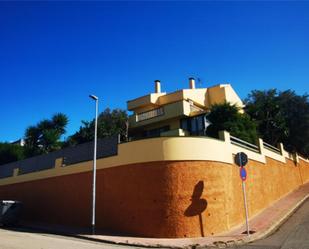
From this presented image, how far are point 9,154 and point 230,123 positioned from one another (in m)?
31.6

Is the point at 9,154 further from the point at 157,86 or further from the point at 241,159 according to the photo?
the point at 241,159

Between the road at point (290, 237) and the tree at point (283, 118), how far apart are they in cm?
1401

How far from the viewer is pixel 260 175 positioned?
2059 centimetres

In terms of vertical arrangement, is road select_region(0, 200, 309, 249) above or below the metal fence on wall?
below

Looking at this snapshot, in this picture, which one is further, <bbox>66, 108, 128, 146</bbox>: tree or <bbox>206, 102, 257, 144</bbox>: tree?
<bbox>66, 108, 128, 146</bbox>: tree

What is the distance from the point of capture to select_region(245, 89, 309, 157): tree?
30250 millimetres

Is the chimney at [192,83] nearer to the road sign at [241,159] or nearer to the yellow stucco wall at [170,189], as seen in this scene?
the yellow stucco wall at [170,189]

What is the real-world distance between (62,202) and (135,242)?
845 centimetres

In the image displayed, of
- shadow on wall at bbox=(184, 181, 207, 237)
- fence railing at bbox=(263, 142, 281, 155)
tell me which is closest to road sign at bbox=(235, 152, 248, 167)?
shadow on wall at bbox=(184, 181, 207, 237)

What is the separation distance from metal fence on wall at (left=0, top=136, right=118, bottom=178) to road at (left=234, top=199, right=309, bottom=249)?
27.9 ft

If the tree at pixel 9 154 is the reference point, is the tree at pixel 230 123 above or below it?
below

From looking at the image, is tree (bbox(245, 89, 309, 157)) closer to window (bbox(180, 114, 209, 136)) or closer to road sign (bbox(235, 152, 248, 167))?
window (bbox(180, 114, 209, 136))

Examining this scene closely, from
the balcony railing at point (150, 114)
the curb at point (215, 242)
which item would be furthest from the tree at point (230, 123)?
the curb at point (215, 242)

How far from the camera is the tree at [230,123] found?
23327 millimetres
